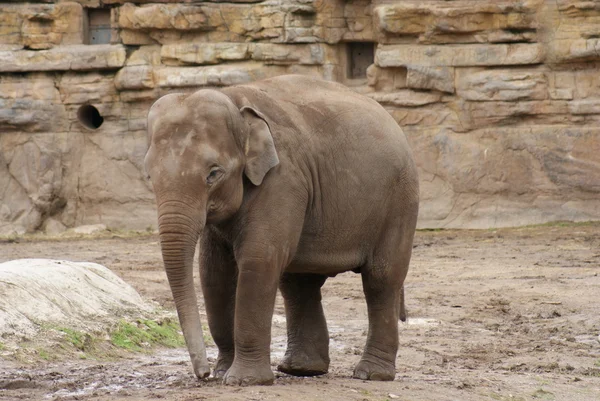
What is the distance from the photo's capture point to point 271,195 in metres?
6.44

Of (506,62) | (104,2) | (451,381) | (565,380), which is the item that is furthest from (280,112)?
(104,2)

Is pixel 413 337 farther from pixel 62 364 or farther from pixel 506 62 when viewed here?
pixel 506 62

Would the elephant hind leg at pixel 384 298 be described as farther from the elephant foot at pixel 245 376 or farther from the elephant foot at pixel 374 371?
the elephant foot at pixel 245 376

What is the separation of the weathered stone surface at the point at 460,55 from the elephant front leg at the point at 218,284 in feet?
38.3

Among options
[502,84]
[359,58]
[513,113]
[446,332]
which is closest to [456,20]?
[502,84]

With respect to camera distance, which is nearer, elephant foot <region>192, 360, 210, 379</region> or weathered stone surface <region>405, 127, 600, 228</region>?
elephant foot <region>192, 360, 210, 379</region>

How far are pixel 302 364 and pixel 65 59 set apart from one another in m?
13.0

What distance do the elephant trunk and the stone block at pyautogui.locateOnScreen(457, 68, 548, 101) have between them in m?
12.2

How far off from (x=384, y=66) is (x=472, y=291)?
6.87 metres

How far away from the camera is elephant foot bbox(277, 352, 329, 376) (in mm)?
7383

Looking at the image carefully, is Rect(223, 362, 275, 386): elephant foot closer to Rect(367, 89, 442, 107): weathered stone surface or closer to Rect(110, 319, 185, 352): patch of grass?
Rect(110, 319, 185, 352): patch of grass

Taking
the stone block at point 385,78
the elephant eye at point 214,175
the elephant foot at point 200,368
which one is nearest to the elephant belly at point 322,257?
the elephant eye at point 214,175

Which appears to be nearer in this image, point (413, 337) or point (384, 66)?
point (413, 337)

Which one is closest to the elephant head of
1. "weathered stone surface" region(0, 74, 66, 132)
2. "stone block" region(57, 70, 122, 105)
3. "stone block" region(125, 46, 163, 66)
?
"stone block" region(125, 46, 163, 66)
